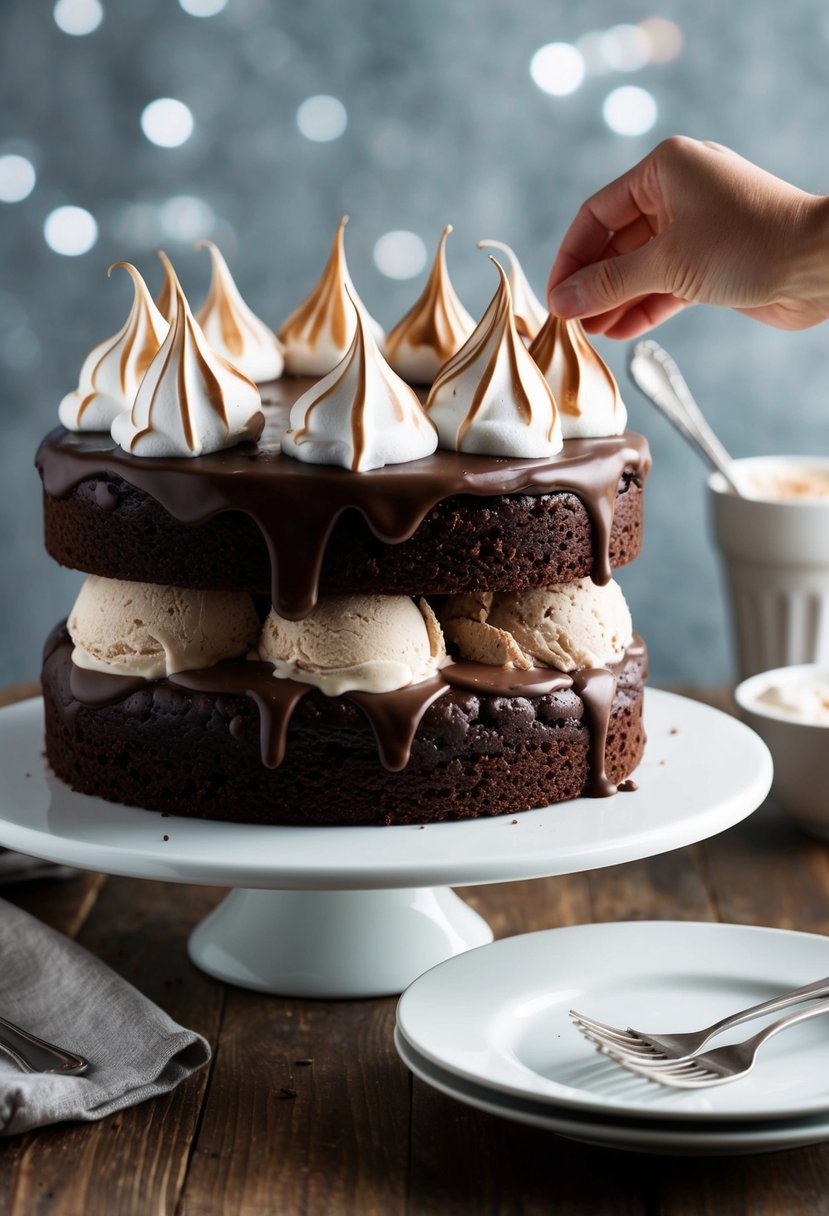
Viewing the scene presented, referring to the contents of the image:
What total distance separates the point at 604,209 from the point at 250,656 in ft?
2.48

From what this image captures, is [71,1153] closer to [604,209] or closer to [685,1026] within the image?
[685,1026]

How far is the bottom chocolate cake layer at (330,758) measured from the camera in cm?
162

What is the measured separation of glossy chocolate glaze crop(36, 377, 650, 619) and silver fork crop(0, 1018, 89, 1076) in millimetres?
495

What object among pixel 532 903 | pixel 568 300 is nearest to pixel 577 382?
pixel 568 300

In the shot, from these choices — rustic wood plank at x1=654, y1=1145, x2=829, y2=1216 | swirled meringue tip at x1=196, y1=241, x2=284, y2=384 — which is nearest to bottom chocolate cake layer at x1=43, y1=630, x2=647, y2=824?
rustic wood plank at x1=654, y1=1145, x2=829, y2=1216

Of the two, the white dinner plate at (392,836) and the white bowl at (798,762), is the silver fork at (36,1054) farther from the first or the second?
the white bowl at (798,762)

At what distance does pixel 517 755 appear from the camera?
1.66 m

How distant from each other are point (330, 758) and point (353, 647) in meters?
0.12

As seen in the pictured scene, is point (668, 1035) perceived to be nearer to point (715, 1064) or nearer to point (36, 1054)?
point (715, 1064)

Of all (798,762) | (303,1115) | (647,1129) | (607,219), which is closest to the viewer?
(647,1129)

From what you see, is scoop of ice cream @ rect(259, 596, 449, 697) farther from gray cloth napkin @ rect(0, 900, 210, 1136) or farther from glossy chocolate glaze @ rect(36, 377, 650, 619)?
gray cloth napkin @ rect(0, 900, 210, 1136)

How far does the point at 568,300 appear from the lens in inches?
71.7

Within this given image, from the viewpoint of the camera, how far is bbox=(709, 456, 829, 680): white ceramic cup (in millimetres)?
2702

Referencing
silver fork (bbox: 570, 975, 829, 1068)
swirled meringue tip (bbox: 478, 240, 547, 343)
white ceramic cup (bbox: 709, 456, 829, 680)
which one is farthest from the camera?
white ceramic cup (bbox: 709, 456, 829, 680)
